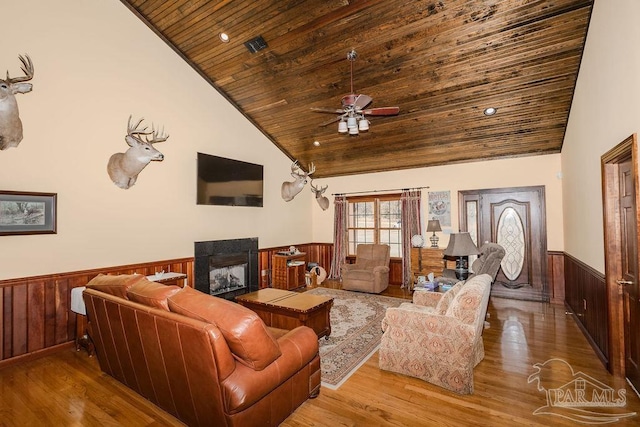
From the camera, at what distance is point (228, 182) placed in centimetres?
561

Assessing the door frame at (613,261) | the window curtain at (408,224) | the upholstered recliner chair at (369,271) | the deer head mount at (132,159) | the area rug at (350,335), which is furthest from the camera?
the window curtain at (408,224)

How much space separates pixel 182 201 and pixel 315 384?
373 cm

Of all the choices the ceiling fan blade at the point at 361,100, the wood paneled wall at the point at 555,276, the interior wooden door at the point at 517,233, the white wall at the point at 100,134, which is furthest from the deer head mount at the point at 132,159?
the wood paneled wall at the point at 555,276

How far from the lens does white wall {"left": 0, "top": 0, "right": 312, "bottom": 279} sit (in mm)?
3414

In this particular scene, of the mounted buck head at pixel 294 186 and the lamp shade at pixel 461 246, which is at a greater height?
the mounted buck head at pixel 294 186

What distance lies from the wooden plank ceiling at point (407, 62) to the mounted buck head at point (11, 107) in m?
2.17

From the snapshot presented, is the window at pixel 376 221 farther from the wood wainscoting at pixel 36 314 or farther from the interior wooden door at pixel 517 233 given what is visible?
the wood wainscoting at pixel 36 314

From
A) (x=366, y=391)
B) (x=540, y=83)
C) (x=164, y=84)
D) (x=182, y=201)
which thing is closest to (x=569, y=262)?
(x=540, y=83)

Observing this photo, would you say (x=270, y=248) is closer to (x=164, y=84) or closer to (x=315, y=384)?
(x=164, y=84)

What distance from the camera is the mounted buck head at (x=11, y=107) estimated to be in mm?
2846

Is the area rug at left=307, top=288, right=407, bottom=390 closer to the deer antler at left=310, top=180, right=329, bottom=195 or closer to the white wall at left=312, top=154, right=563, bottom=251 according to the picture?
the white wall at left=312, top=154, right=563, bottom=251

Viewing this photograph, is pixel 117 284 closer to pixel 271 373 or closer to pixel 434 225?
pixel 271 373

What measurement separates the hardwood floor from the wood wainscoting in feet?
0.54

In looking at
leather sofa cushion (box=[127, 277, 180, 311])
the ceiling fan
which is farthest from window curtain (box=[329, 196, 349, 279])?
leather sofa cushion (box=[127, 277, 180, 311])
